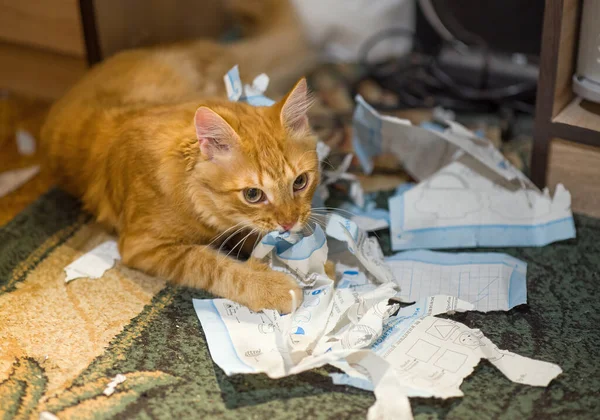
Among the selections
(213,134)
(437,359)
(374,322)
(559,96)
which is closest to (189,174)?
(213,134)

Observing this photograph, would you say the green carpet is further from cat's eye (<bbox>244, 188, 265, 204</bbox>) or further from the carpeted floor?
cat's eye (<bbox>244, 188, 265, 204</bbox>)

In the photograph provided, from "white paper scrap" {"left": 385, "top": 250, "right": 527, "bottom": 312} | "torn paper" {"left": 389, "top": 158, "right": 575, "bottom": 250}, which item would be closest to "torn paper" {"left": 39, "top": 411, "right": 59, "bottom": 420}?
"white paper scrap" {"left": 385, "top": 250, "right": 527, "bottom": 312}

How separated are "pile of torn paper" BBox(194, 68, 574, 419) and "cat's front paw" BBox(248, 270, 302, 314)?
0.06 feet

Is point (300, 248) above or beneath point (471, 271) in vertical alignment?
above

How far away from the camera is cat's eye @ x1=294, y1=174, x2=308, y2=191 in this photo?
140 cm

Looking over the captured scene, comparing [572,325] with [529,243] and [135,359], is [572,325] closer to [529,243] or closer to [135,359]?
[529,243]

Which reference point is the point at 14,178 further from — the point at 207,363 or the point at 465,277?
the point at 465,277

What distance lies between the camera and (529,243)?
1.63 meters

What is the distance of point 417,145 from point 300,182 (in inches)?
22.2

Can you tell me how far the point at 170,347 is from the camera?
52.9 inches

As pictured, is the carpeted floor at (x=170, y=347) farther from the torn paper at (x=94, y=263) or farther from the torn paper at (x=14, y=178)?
the torn paper at (x=14, y=178)

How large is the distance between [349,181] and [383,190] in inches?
4.0

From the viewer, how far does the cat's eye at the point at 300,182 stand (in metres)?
1.40

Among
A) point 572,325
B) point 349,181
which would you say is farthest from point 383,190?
point 572,325
